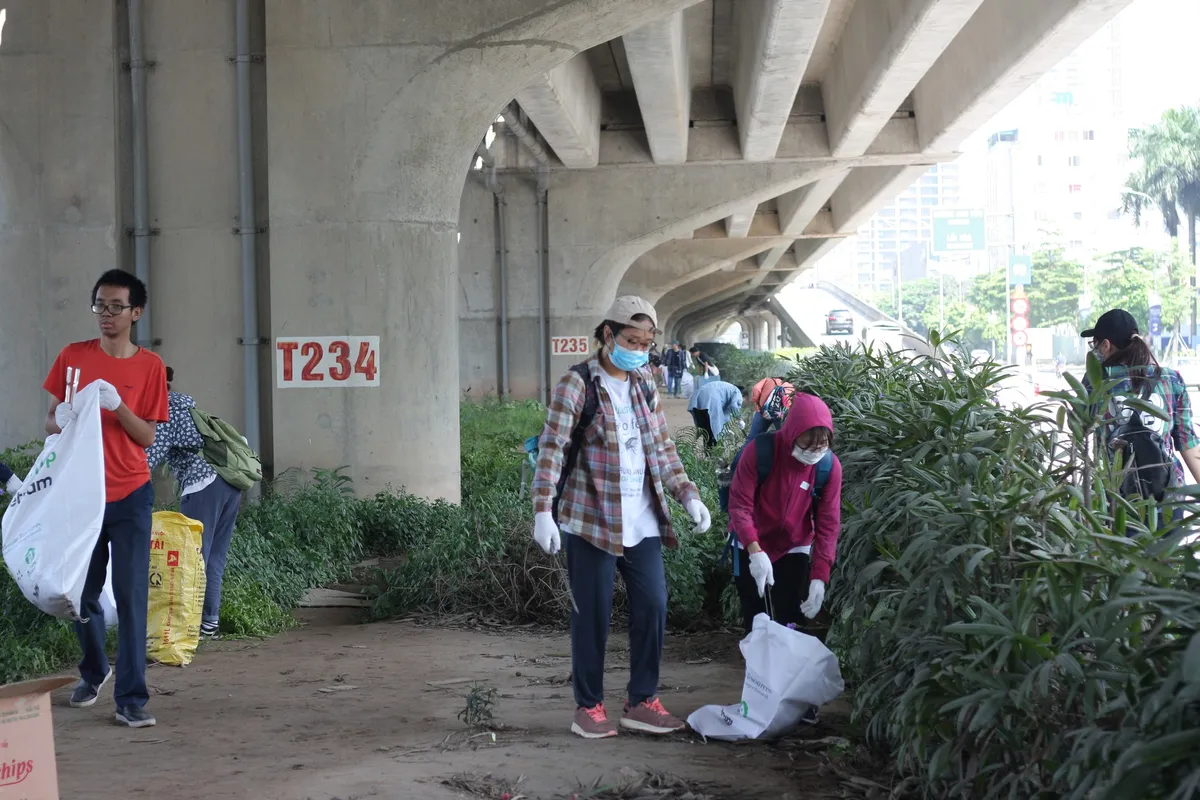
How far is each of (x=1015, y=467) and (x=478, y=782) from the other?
2.18m

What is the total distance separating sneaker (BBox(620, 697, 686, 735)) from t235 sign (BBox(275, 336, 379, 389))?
6.18 metres

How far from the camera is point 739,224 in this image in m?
32.7

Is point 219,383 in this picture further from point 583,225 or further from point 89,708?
point 583,225

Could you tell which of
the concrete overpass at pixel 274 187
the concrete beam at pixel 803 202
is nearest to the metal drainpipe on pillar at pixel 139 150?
the concrete overpass at pixel 274 187

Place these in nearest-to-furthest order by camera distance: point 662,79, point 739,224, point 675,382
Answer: point 662,79, point 739,224, point 675,382

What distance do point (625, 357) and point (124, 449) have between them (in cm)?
214

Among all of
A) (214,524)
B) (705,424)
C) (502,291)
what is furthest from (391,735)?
(502,291)

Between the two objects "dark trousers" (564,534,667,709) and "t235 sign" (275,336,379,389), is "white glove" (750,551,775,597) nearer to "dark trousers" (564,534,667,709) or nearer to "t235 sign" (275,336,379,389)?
"dark trousers" (564,534,667,709)

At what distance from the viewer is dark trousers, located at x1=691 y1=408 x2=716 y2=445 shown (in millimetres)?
14273

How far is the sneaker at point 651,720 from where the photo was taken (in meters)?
5.18

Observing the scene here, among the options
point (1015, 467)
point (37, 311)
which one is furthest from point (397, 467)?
point (1015, 467)

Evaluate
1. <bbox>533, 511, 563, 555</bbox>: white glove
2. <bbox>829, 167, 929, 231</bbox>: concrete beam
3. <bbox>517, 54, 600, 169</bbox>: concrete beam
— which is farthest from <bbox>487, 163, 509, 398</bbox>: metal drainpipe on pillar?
<bbox>533, 511, 563, 555</bbox>: white glove

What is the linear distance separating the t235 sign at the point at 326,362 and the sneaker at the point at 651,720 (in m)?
6.18

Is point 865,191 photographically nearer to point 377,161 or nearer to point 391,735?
point 377,161
